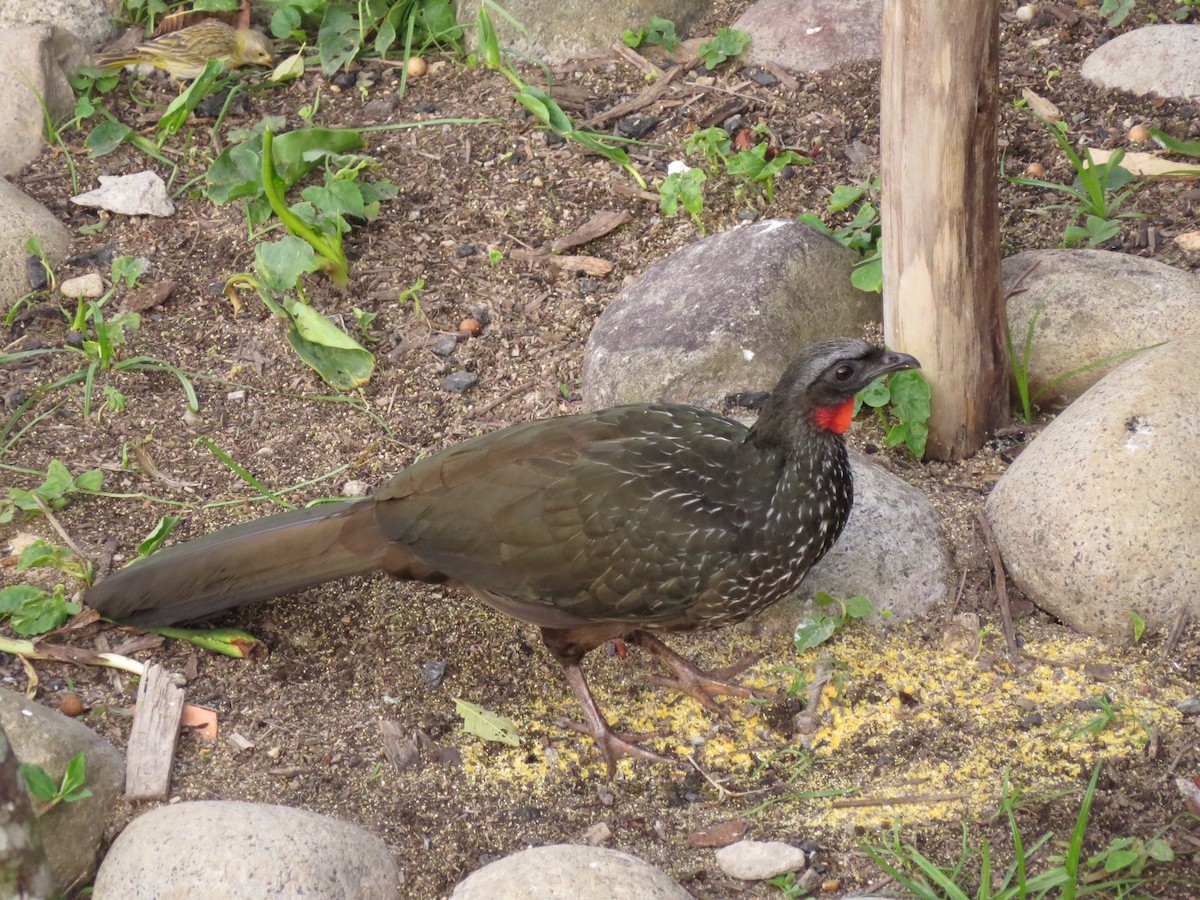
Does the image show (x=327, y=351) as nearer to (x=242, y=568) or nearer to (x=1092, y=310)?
(x=242, y=568)

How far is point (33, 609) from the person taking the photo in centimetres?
403

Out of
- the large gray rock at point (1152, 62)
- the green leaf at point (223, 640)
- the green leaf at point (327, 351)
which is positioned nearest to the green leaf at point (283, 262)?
the green leaf at point (327, 351)

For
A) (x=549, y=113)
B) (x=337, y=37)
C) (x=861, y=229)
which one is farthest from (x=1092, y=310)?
(x=337, y=37)

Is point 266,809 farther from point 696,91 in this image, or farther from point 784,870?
point 696,91

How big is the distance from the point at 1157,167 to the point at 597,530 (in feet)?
10.7

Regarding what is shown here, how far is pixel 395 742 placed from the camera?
12.3 ft

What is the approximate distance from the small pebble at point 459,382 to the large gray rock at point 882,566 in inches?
60.2

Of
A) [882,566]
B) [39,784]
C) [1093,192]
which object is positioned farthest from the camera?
[1093,192]

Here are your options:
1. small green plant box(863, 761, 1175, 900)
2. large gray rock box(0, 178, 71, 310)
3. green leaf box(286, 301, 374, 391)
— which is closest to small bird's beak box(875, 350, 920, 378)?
small green plant box(863, 761, 1175, 900)

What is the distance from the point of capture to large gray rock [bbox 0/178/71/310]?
5426mm

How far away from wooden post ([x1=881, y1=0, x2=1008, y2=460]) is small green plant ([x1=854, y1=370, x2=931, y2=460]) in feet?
0.26

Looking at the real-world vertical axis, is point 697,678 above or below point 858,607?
below

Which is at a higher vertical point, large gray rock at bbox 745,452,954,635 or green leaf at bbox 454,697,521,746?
large gray rock at bbox 745,452,954,635

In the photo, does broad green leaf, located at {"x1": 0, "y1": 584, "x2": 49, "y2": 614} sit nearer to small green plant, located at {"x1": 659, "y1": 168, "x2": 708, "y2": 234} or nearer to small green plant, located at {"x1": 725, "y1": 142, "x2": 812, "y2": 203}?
small green plant, located at {"x1": 659, "y1": 168, "x2": 708, "y2": 234}
